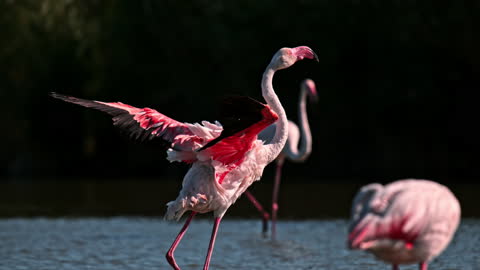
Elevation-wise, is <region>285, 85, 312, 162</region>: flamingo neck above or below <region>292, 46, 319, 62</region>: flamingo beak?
below

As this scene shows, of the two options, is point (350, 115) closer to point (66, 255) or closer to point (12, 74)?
point (12, 74)

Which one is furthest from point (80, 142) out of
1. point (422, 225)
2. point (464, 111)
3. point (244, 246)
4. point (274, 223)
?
point (422, 225)

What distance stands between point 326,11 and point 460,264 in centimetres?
1353

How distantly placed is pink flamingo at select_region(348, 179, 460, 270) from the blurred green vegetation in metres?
13.9

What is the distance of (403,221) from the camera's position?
5.09m

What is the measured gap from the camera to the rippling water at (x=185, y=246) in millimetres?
8188

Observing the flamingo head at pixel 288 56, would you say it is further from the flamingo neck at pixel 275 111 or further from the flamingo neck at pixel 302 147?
the flamingo neck at pixel 302 147

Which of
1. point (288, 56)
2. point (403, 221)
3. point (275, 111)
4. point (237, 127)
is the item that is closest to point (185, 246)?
point (275, 111)

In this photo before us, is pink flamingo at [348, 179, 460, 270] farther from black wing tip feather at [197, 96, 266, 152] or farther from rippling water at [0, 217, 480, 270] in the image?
rippling water at [0, 217, 480, 270]

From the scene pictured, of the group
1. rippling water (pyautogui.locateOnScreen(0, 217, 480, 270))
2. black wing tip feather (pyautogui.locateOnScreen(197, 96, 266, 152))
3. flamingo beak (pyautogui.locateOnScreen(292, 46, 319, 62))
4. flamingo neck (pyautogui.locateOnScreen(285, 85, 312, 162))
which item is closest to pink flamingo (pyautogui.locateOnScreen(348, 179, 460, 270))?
black wing tip feather (pyautogui.locateOnScreen(197, 96, 266, 152))

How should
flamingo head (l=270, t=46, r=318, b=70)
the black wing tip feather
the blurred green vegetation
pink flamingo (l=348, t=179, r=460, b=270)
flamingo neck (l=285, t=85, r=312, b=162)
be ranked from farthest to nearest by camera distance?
the blurred green vegetation → flamingo neck (l=285, t=85, r=312, b=162) → flamingo head (l=270, t=46, r=318, b=70) → the black wing tip feather → pink flamingo (l=348, t=179, r=460, b=270)

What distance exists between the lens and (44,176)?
74.6 ft

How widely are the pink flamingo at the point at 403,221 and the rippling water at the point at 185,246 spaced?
2596 mm

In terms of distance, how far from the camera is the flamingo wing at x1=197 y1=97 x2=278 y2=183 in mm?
6418
